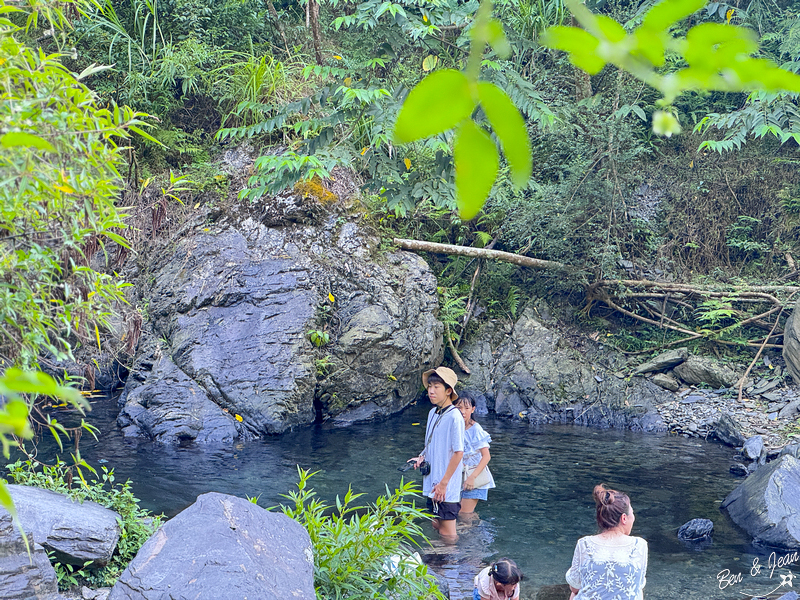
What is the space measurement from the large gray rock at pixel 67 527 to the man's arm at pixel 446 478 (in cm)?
232

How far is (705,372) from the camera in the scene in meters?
10.1

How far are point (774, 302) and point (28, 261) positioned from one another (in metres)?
10.8

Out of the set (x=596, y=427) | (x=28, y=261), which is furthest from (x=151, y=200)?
(x=28, y=261)

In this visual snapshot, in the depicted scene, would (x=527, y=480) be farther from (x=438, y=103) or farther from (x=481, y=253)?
(x=438, y=103)

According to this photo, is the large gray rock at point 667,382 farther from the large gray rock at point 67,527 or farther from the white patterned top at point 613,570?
the large gray rock at point 67,527

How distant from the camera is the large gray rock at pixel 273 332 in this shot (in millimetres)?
8570

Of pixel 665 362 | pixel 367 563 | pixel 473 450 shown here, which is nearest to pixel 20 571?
pixel 367 563

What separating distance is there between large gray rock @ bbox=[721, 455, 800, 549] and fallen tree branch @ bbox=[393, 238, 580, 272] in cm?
530

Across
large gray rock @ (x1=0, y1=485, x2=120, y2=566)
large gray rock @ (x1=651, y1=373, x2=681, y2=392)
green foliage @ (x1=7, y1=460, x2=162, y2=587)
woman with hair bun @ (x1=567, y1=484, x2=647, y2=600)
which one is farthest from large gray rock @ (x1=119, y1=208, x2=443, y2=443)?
woman with hair bun @ (x1=567, y1=484, x2=647, y2=600)

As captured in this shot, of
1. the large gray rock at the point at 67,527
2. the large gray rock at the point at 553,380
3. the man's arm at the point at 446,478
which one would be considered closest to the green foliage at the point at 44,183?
the large gray rock at the point at 67,527

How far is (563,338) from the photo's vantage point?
11.2 meters

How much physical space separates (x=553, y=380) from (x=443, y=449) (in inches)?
234

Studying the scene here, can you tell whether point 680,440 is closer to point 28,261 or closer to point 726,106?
point 726,106

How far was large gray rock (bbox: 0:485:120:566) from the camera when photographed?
3580mm
